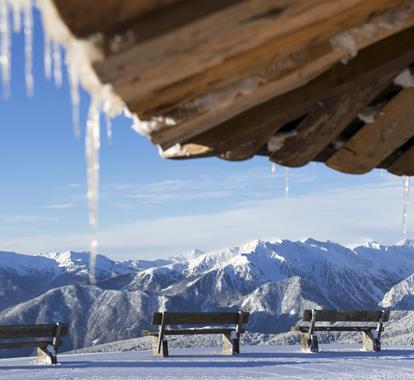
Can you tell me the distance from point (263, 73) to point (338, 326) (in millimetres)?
13195

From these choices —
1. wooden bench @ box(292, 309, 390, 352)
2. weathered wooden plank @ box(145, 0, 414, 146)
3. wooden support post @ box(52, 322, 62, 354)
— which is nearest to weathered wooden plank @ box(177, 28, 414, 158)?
weathered wooden plank @ box(145, 0, 414, 146)

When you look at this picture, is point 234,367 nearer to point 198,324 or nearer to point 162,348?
point 198,324

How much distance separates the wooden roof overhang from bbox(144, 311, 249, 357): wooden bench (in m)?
10.4

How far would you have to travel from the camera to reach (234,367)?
431 inches

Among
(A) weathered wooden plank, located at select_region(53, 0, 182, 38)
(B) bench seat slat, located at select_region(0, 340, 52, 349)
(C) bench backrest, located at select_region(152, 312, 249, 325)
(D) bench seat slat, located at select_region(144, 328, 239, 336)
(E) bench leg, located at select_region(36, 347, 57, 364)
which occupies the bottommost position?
(E) bench leg, located at select_region(36, 347, 57, 364)

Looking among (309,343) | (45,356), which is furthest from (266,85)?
(309,343)

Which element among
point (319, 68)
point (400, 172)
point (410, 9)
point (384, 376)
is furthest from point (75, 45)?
point (384, 376)

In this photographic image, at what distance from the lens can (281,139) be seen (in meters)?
1.91

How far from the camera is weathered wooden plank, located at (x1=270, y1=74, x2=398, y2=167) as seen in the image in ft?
5.87

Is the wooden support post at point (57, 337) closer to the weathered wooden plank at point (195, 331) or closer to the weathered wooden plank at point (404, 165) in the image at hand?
the weathered wooden plank at point (195, 331)

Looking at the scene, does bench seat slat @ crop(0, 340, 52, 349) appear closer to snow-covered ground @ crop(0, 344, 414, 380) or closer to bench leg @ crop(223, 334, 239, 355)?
snow-covered ground @ crop(0, 344, 414, 380)

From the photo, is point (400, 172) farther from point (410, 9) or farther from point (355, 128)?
point (410, 9)

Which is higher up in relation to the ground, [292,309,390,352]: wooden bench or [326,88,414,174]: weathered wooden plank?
[326,88,414,174]: weathered wooden plank

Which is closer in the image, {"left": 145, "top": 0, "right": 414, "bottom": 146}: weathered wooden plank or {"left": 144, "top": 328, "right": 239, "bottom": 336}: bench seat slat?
{"left": 145, "top": 0, "right": 414, "bottom": 146}: weathered wooden plank
